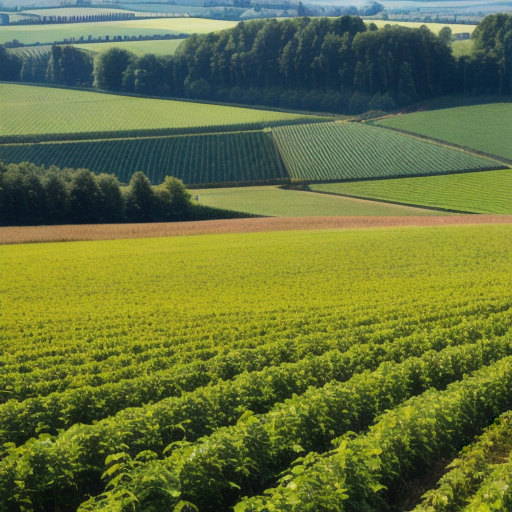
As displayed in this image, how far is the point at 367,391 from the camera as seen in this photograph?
14.5 metres

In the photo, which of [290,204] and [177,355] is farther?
[290,204]

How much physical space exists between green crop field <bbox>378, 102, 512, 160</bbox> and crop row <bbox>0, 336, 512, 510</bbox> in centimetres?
6534

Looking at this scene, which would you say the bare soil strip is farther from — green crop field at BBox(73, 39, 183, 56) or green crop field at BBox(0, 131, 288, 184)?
green crop field at BBox(73, 39, 183, 56)

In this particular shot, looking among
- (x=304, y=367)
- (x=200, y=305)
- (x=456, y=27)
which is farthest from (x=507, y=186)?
(x=456, y=27)

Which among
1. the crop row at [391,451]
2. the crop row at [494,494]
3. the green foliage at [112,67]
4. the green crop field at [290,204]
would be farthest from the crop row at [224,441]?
the green foliage at [112,67]

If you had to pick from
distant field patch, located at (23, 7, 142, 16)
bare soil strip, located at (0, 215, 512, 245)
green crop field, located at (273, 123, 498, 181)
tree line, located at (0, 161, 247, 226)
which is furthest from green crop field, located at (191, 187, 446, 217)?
distant field patch, located at (23, 7, 142, 16)

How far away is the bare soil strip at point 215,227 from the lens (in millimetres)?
45125

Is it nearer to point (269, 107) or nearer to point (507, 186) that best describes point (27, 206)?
point (507, 186)

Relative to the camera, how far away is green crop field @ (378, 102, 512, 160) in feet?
260

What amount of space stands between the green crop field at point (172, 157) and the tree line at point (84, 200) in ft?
49.4

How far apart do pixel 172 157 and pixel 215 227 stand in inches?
1210

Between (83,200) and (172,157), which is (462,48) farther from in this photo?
(83,200)

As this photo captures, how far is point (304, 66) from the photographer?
382 feet

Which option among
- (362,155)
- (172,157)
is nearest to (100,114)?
(172,157)
